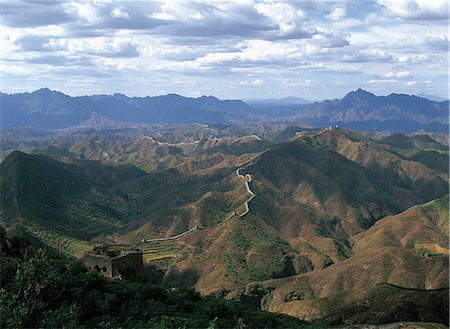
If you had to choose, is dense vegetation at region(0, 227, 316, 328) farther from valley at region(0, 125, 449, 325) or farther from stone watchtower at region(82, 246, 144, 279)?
valley at region(0, 125, 449, 325)

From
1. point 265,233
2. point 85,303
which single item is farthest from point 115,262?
point 265,233

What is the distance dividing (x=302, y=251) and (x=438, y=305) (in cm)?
6629

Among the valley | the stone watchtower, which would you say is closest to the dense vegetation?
the stone watchtower

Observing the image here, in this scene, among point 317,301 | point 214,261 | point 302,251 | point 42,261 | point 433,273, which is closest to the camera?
point 42,261

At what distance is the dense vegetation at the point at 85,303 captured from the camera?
23703 mm

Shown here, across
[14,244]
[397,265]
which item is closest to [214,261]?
[397,265]

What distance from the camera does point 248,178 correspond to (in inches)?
6949

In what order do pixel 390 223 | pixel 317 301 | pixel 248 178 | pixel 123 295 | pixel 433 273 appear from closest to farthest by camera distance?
pixel 123 295, pixel 317 301, pixel 433 273, pixel 390 223, pixel 248 178

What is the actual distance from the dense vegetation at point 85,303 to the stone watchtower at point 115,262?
904cm

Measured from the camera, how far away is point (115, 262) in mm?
49375

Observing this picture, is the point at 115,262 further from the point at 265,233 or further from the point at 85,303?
the point at 265,233

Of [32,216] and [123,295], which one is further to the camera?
[32,216]

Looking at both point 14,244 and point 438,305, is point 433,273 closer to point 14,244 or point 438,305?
point 438,305

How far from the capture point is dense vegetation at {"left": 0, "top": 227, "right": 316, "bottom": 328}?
23.7 meters
